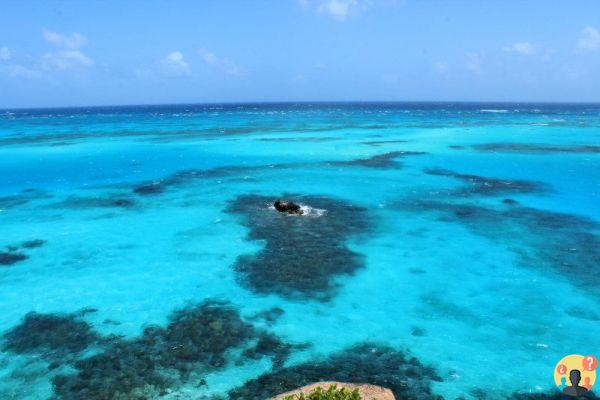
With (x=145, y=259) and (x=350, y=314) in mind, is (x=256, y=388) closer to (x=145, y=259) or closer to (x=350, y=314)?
(x=350, y=314)

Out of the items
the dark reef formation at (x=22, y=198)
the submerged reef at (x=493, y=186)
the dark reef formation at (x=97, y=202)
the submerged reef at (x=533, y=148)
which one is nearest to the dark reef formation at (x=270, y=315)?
the dark reef formation at (x=97, y=202)

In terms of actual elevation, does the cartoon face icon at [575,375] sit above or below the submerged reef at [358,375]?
above

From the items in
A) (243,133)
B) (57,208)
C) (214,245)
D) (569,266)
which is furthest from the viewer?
(243,133)

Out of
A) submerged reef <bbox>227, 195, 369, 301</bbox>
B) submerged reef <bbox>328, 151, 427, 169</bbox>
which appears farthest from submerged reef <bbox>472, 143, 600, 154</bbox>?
submerged reef <bbox>227, 195, 369, 301</bbox>

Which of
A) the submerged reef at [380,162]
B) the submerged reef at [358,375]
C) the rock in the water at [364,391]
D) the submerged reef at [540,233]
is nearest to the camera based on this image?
the rock in the water at [364,391]

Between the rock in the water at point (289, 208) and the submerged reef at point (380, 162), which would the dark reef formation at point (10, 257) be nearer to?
the rock in the water at point (289, 208)

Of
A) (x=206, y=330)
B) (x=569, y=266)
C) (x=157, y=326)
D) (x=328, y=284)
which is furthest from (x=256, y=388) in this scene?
(x=569, y=266)
